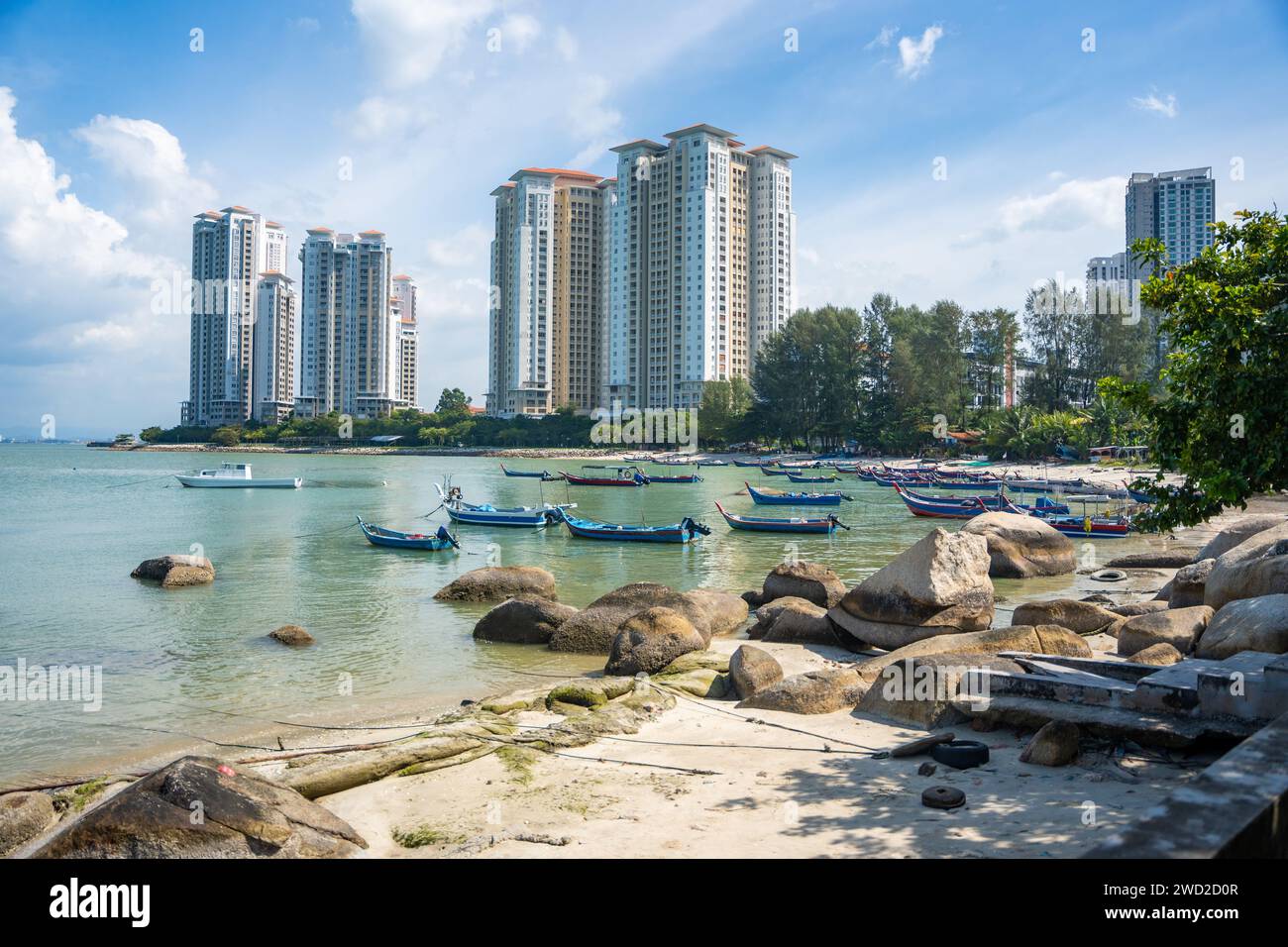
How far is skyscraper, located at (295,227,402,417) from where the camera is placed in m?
154

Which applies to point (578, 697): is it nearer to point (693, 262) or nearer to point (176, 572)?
point (176, 572)

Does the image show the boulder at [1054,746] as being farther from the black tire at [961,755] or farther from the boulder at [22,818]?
the boulder at [22,818]

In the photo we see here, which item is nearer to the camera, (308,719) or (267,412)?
(308,719)

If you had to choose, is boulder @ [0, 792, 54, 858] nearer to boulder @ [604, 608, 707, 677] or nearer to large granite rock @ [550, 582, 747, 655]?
boulder @ [604, 608, 707, 677]

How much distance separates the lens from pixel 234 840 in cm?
617

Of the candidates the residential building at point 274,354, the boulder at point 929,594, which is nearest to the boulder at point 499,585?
the boulder at point 929,594

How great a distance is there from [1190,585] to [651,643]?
10.0 meters

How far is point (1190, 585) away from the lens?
1562 cm

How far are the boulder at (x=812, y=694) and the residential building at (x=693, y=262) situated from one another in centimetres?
11634

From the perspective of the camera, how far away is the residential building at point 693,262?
414 ft

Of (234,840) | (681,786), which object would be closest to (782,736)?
(681,786)

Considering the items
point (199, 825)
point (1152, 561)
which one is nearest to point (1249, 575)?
point (199, 825)

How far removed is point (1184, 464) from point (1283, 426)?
3.29ft
